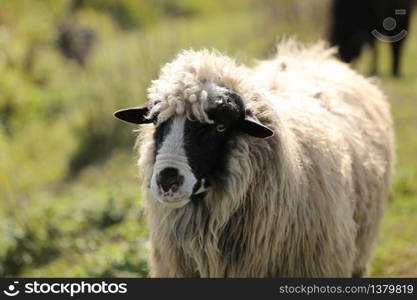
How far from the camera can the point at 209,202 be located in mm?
4777

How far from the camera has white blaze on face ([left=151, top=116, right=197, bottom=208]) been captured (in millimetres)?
4453

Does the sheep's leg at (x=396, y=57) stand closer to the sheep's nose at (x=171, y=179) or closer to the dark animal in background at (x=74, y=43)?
the dark animal in background at (x=74, y=43)

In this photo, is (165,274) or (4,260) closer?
(165,274)

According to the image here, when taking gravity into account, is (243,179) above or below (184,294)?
above

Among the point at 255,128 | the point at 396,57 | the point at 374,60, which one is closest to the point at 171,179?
the point at 255,128

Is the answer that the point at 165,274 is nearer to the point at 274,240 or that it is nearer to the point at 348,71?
the point at 274,240

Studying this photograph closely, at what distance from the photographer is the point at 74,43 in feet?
76.9


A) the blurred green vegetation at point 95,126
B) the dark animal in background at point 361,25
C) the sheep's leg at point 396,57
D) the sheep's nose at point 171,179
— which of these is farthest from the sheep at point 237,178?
the sheep's leg at point 396,57

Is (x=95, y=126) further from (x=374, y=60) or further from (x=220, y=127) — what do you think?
(x=220, y=127)

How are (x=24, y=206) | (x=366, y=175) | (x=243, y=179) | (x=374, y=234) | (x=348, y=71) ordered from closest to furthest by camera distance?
(x=243, y=179) → (x=366, y=175) → (x=374, y=234) → (x=348, y=71) → (x=24, y=206)

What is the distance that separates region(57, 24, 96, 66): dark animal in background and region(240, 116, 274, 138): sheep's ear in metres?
19.1

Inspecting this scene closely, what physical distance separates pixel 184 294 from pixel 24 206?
5.82 m

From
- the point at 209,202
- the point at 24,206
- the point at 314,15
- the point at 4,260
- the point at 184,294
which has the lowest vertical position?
the point at 184,294

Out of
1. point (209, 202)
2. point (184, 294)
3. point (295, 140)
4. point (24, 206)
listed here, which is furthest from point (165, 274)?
point (24, 206)
